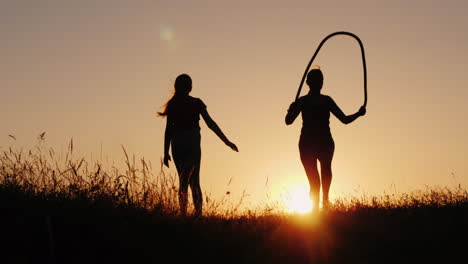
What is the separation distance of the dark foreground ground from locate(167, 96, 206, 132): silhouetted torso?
188cm

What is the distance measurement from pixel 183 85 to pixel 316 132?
7.28 ft

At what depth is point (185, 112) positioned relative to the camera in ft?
32.9

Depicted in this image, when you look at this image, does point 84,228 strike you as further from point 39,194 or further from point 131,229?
point 39,194

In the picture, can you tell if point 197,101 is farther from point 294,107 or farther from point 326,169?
point 326,169

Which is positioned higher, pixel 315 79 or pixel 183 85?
pixel 315 79

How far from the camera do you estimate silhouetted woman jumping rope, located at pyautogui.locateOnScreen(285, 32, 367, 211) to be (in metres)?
10.4

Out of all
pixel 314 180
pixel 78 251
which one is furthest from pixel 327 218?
pixel 78 251

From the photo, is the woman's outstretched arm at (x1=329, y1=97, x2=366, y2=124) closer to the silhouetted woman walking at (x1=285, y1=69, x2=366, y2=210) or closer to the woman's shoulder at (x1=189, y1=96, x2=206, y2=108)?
the silhouetted woman walking at (x1=285, y1=69, x2=366, y2=210)

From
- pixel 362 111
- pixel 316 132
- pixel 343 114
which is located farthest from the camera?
pixel 362 111

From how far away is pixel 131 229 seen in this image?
7.34 meters

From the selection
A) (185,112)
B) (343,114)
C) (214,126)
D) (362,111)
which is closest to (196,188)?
(214,126)

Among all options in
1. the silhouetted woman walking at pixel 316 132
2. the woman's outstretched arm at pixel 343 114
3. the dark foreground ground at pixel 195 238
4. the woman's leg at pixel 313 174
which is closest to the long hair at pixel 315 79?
the silhouetted woman walking at pixel 316 132

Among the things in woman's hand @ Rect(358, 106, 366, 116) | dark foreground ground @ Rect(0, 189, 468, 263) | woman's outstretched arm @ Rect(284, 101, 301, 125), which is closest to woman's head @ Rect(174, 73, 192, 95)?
woman's outstretched arm @ Rect(284, 101, 301, 125)

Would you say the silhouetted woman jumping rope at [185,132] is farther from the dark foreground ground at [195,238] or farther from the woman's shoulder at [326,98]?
the woman's shoulder at [326,98]
